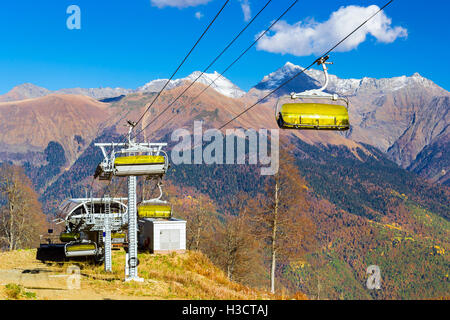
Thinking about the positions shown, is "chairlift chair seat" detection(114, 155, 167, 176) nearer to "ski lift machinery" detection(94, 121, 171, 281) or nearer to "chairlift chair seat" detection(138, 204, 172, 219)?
"ski lift machinery" detection(94, 121, 171, 281)

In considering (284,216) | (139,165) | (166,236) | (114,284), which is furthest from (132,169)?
(166,236)

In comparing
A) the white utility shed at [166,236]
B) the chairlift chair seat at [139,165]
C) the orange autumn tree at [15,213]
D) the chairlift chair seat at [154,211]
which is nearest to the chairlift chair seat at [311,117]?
the chairlift chair seat at [139,165]

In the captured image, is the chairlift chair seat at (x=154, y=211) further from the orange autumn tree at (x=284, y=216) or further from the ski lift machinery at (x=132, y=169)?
the ski lift machinery at (x=132, y=169)

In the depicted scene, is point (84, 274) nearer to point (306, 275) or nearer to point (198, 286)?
point (198, 286)

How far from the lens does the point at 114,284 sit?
22.5m

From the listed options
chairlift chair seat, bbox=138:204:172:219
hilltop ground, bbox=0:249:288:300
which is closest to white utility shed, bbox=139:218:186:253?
chairlift chair seat, bbox=138:204:172:219

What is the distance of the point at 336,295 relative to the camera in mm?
174750

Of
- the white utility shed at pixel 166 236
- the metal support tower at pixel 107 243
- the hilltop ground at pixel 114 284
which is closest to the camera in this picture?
the hilltop ground at pixel 114 284

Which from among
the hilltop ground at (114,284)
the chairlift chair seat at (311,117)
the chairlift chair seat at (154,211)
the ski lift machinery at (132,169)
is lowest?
the hilltop ground at (114,284)

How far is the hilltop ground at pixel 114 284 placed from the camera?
1878 centimetres

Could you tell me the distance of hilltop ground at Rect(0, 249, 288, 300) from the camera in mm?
18781

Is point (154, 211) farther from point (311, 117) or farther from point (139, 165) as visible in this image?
point (311, 117)

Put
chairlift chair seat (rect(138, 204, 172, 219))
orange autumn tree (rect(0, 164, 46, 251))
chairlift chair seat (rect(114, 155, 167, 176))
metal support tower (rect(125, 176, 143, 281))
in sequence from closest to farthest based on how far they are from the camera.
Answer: chairlift chair seat (rect(114, 155, 167, 176)) < metal support tower (rect(125, 176, 143, 281)) < chairlift chair seat (rect(138, 204, 172, 219)) < orange autumn tree (rect(0, 164, 46, 251))
